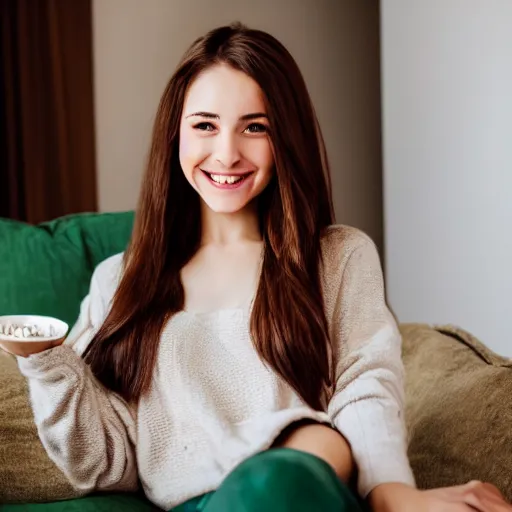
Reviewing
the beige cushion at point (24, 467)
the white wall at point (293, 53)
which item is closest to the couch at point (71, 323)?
the beige cushion at point (24, 467)

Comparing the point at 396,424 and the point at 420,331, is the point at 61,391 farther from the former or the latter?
the point at 420,331

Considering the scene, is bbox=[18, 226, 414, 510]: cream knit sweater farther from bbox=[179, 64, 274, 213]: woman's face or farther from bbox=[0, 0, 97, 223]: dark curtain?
bbox=[0, 0, 97, 223]: dark curtain

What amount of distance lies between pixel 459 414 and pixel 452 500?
411 mm

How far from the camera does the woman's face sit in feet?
4.18

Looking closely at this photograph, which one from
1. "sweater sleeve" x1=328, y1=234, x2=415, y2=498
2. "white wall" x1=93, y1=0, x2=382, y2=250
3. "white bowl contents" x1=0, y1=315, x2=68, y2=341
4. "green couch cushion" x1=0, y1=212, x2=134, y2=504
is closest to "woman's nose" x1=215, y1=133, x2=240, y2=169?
"sweater sleeve" x1=328, y1=234, x2=415, y2=498

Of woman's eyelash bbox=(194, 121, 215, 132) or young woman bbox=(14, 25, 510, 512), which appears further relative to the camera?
woman's eyelash bbox=(194, 121, 215, 132)

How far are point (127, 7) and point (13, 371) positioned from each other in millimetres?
1706

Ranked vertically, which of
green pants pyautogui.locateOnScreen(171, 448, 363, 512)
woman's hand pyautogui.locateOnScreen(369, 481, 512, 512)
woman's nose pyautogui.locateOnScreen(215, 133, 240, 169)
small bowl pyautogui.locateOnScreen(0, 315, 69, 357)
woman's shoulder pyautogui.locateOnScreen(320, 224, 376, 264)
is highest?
woman's nose pyautogui.locateOnScreen(215, 133, 240, 169)

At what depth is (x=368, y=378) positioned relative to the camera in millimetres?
1188

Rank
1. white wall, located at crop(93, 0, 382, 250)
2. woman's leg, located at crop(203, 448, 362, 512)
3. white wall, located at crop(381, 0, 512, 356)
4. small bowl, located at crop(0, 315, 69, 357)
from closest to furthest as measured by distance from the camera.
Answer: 1. woman's leg, located at crop(203, 448, 362, 512)
2. small bowl, located at crop(0, 315, 69, 357)
3. white wall, located at crop(381, 0, 512, 356)
4. white wall, located at crop(93, 0, 382, 250)

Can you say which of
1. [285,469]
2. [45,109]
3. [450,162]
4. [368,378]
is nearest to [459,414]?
[368,378]

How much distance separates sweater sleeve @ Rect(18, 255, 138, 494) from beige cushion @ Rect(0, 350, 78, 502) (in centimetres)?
2

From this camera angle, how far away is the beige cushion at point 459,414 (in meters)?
1.26

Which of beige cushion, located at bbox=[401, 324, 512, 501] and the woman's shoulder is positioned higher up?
the woman's shoulder
